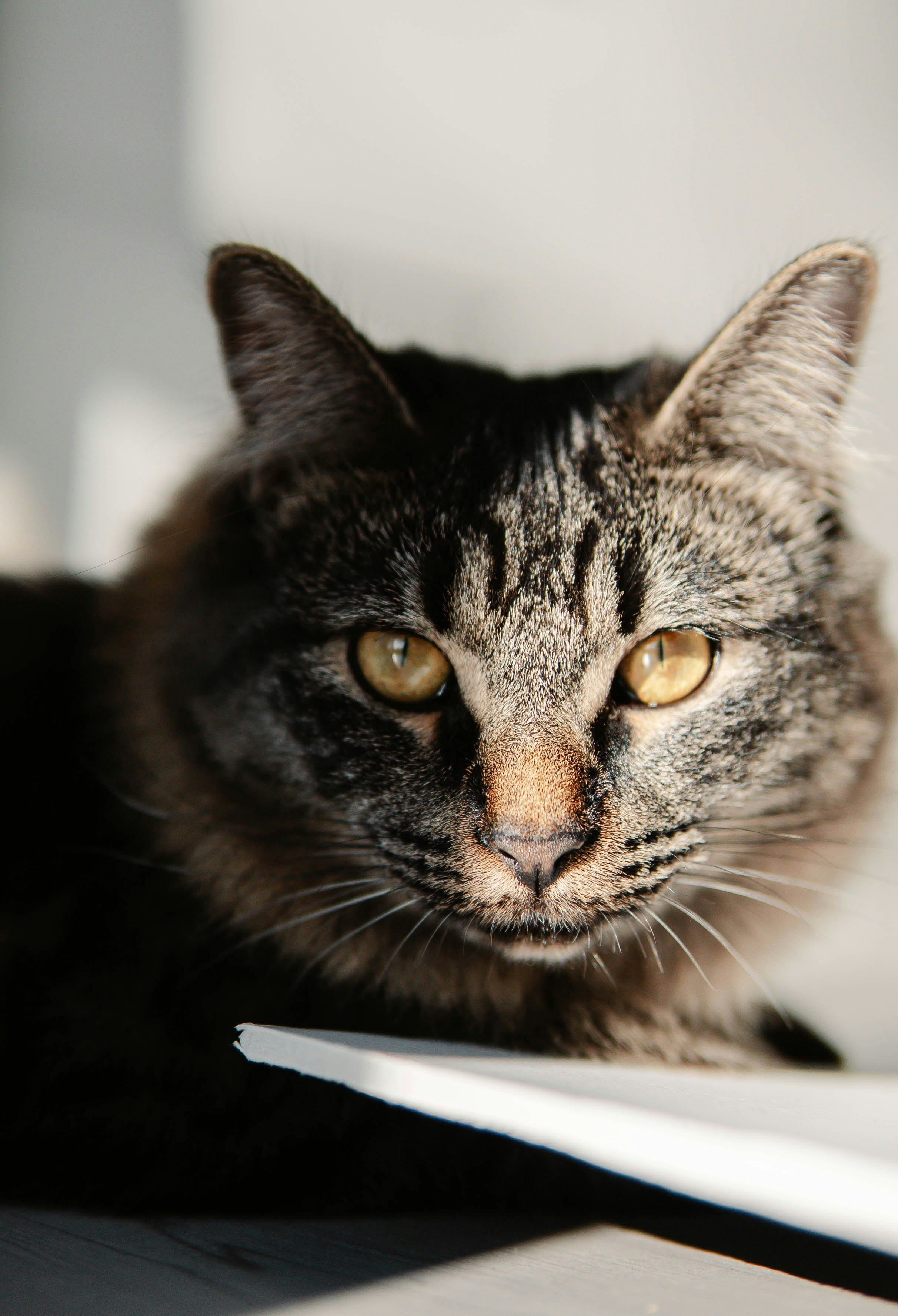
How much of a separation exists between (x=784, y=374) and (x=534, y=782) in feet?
1.57

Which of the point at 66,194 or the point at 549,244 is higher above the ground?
the point at 549,244

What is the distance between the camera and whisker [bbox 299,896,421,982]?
0.82 meters

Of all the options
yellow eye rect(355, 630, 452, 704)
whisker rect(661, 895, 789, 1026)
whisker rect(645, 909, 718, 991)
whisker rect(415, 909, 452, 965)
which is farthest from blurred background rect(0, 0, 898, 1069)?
whisker rect(415, 909, 452, 965)

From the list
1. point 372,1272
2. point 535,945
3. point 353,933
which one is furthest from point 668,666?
point 372,1272

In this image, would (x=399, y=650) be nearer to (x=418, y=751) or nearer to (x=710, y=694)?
(x=418, y=751)

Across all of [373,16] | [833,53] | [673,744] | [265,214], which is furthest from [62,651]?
[833,53]

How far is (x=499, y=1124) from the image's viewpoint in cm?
49

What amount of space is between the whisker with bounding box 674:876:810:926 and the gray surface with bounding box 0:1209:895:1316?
0.28 meters

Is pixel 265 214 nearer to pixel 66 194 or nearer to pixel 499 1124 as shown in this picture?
A: pixel 66 194

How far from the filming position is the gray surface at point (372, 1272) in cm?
52

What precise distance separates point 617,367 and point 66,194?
834 millimetres

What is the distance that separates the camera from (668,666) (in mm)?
858

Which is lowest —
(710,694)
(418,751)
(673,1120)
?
(673,1120)

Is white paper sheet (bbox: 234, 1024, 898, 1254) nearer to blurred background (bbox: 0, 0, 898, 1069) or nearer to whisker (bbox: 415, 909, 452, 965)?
whisker (bbox: 415, 909, 452, 965)
